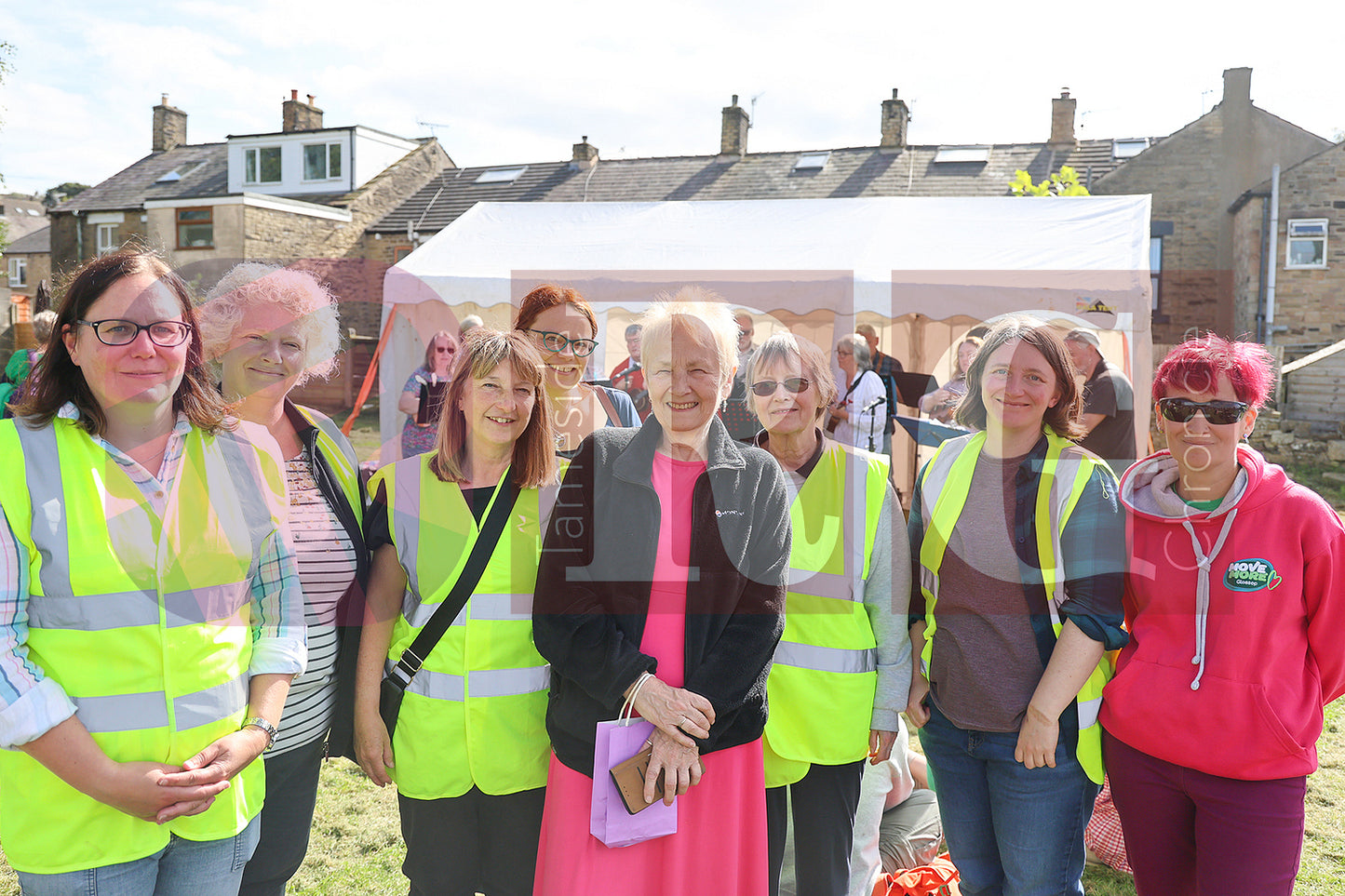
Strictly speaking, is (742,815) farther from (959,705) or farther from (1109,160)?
(1109,160)

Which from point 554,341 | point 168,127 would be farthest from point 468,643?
point 168,127

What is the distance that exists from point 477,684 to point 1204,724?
5.41 ft

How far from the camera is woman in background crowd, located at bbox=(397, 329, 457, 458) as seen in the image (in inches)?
171

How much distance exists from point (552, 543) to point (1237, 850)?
5.48 feet

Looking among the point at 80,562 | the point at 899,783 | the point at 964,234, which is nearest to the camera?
the point at 80,562

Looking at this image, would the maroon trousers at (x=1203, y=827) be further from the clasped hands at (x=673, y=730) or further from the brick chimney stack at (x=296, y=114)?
the brick chimney stack at (x=296, y=114)

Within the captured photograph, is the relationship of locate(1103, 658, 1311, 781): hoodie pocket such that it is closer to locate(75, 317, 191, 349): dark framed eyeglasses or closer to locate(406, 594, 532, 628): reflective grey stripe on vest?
locate(406, 594, 532, 628): reflective grey stripe on vest

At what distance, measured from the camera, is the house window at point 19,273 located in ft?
113

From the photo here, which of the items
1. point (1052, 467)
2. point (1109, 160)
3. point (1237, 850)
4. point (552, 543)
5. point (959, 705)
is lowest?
point (1237, 850)

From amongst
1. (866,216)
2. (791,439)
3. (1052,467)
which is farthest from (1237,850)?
(866,216)

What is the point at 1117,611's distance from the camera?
6.28 feet

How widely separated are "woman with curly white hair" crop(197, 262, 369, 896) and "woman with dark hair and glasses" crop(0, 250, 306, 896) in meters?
0.18

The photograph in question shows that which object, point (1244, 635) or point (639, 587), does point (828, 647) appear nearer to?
point (639, 587)

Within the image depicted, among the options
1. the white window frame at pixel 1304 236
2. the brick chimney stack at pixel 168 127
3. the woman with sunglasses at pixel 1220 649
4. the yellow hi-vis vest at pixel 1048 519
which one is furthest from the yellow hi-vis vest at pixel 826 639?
the brick chimney stack at pixel 168 127
